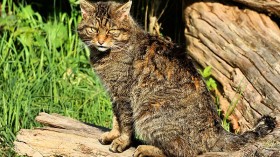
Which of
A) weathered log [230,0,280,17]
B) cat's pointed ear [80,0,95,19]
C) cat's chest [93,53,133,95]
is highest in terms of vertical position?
cat's pointed ear [80,0,95,19]

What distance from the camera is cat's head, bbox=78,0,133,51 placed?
4.77m

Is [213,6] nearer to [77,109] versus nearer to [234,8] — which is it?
[234,8]

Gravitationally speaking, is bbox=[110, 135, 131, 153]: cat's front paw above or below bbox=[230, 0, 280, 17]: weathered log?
below

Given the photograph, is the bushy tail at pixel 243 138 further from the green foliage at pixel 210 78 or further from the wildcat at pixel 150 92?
the green foliage at pixel 210 78

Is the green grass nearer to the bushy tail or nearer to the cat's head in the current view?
the cat's head

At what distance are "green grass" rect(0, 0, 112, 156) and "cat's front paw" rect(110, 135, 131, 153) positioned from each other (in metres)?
1.02

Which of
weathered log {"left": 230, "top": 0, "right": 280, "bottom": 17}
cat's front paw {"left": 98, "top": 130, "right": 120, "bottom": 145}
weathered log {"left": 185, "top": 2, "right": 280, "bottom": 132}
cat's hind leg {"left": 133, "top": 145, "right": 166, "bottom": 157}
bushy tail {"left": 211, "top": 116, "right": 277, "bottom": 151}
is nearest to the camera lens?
bushy tail {"left": 211, "top": 116, "right": 277, "bottom": 151}

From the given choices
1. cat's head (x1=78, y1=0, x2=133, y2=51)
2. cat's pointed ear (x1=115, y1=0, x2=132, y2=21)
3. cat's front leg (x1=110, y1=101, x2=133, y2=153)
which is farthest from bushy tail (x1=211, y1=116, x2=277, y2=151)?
cat's pointed ear (x1=115, y1=0, x2=132, y2=21)

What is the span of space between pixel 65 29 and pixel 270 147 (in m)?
3.34

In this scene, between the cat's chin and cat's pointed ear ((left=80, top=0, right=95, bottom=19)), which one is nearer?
the cat's chin

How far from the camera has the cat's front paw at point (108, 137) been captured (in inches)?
192

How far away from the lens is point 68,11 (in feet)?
24.3

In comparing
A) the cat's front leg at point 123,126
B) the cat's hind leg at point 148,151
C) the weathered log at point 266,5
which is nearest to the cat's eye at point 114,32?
the cat's front leg at point 123,126

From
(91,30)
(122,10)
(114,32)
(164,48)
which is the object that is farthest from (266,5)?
(91,30)
